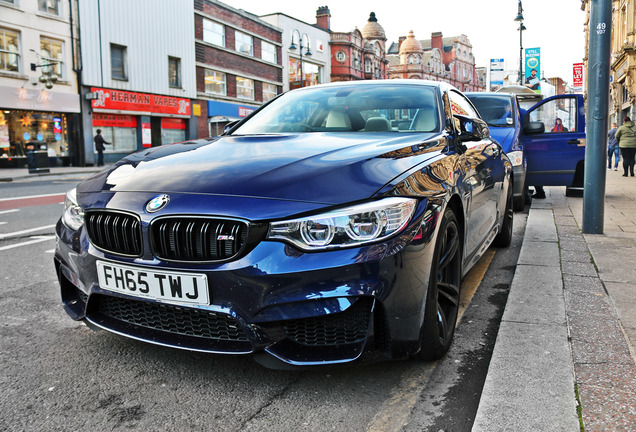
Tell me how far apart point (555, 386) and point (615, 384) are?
239 mm

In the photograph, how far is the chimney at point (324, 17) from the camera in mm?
53062

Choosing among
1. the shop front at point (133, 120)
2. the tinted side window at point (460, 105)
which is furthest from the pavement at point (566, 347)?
the shop front at point (133, 120)

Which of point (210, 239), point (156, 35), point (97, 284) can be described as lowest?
point (97, 284)

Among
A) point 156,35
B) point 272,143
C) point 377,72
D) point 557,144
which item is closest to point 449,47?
point 377,72

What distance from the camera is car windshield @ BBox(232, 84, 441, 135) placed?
3.56 meters

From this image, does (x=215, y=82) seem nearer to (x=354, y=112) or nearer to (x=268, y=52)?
(x=268, y=52)

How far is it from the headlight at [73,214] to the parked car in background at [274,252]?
0.04 feet

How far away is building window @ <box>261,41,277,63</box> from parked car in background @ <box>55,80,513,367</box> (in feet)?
126

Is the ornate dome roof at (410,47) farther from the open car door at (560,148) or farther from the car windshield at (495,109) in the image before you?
the open car door at (560,148)

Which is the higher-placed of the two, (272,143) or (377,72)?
(377,72)

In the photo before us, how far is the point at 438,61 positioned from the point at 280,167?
99466 millimetres

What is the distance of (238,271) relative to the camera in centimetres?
215

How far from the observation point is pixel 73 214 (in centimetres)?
273

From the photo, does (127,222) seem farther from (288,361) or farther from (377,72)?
(377,72)
